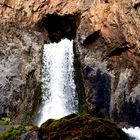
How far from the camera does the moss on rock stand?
29.2 feet

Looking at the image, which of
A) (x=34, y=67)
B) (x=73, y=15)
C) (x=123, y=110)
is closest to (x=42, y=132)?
(x=123, y=110)

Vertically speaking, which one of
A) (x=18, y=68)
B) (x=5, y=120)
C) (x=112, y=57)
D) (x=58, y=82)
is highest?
(x=18, y=68)

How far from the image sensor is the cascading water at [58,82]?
95.0 feet

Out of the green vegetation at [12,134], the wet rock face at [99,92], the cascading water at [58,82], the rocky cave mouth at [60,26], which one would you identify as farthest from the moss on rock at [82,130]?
the rocky cave mouth at [60,26]

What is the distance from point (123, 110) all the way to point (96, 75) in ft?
11.7

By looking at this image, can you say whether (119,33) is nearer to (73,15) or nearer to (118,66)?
(118,66)

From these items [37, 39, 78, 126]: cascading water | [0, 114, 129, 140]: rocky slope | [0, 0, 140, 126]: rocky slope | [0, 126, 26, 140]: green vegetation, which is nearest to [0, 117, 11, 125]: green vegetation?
[37, 39, 78, 126]: cascading water

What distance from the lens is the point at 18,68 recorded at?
3175 cm

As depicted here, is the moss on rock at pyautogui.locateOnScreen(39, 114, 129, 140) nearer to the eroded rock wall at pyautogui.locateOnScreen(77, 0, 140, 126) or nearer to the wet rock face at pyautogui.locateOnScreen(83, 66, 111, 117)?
the eroded rock wall at pyautogui.locateOnScreen(77, 0, 140, 126)

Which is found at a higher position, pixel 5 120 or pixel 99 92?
pixel 99 92

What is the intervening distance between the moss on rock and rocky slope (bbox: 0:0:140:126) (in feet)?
57.1

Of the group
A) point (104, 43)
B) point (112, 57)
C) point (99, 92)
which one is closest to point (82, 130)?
point (99, 92)

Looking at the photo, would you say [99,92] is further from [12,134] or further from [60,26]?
[12,134]

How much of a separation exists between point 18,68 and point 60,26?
22.0ft
